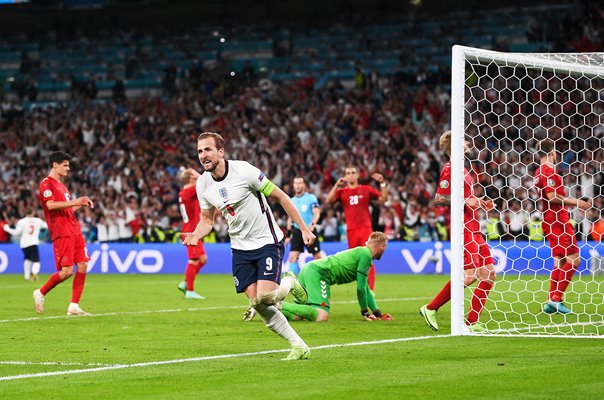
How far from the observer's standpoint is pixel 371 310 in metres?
12.9

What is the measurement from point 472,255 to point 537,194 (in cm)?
1281

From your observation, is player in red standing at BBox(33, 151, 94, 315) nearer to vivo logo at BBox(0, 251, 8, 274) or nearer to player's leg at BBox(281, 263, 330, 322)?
player's leg at BBox(281, 263, 330, 322)

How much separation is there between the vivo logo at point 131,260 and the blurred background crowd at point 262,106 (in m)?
1.46

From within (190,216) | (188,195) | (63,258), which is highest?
(188,195)

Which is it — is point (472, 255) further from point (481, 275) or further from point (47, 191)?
point (47, 191)

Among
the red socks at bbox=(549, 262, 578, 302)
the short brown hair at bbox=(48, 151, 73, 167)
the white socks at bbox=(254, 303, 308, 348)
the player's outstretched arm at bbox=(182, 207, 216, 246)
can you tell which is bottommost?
the red socks at bbox=(549, 262, 578, 302)

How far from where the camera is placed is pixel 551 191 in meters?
13.3

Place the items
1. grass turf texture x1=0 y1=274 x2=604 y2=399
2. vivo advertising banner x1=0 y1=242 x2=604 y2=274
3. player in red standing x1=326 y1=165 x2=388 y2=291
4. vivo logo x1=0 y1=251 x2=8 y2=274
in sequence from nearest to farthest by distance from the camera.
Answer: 1. grass turf texture x1=0 y1=274 x2=604 y2=399
2. player in red standing x1=326 y1=165 x2=388 y2=291
3. vivo advertising banner x1=0 y1=242 x2=604 y2=274
4. vivo logo x1=0 y1=251 x2=8 y2=274

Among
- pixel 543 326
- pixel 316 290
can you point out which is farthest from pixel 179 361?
pixel 543 326

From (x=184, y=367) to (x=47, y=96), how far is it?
108 ft

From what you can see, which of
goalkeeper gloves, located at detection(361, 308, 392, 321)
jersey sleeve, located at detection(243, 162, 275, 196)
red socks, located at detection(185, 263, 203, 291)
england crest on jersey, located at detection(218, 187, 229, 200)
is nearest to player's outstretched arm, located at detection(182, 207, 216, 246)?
england crest on jersey, located at detection(218, 187, 229, 200)

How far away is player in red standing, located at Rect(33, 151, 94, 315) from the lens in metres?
13.9

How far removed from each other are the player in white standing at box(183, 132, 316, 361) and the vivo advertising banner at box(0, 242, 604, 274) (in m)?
13.8

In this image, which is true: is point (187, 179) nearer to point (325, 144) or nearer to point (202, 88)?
point (325, 144)
